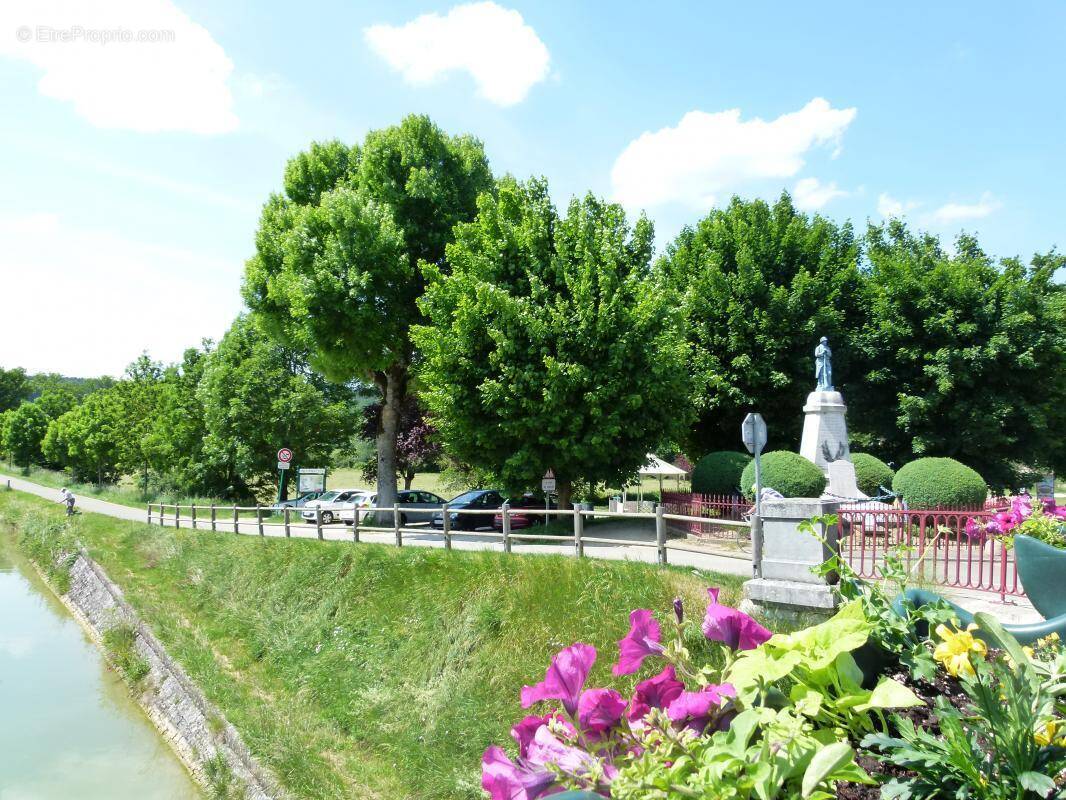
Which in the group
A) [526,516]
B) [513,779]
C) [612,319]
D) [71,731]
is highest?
[612,319]

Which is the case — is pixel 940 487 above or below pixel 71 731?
above

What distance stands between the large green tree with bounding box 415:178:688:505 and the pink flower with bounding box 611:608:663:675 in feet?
53.8

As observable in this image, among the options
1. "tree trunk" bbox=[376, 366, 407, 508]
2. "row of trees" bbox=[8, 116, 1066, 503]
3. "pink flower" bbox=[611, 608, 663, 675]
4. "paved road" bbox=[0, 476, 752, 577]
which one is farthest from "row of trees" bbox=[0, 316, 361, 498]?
"pink flower" bbox=[611, 608, 663, 675]

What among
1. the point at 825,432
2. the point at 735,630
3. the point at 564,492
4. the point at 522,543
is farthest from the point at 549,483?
the point at 735,630

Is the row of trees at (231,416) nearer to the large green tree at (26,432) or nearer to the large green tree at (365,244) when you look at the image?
the large green tree at (365,244)

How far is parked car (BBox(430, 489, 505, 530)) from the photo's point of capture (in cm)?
2281

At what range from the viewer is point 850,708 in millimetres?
1474

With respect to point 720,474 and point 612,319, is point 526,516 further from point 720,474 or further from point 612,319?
point 612,319

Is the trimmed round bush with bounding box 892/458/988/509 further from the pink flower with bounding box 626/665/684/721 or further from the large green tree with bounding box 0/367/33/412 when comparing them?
the large green tree with bounding box 0/367/33/412

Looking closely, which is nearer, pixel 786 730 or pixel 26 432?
pixel 786 730

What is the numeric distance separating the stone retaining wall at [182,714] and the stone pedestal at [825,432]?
1572 centimetres

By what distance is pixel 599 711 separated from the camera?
1.47 meters

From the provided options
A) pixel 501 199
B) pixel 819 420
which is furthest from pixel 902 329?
pixel 501 199

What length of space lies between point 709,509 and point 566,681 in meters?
19.9
